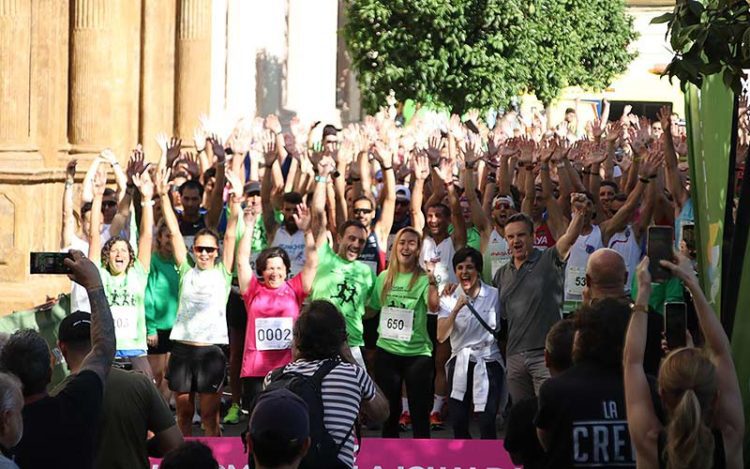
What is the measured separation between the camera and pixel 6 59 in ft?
59.4

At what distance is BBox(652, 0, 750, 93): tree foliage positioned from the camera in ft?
24.2

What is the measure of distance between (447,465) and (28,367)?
392cm

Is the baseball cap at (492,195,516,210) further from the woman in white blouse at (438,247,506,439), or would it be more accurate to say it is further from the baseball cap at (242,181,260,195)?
the baseball cap at (242,181,260,195)

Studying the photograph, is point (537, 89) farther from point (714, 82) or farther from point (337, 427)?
point (337, 427)

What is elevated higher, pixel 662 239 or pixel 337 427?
pixel 662 239

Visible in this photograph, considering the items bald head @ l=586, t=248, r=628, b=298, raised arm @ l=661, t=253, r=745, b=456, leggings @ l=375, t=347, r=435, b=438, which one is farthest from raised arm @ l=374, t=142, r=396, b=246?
raised arm @ l=661, t=253, r=745, b=456

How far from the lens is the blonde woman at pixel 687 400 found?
18.9ft

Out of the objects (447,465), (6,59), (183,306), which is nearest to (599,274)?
(447,465)

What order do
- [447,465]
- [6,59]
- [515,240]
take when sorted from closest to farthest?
1. [447,465]
2. [515,240]
3. [6,59]

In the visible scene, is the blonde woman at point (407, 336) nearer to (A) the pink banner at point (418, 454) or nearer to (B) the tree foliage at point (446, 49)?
(A) the pink banner at point (418, 454)

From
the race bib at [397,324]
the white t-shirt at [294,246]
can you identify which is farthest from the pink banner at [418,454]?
the white t-shirt at [294,246]

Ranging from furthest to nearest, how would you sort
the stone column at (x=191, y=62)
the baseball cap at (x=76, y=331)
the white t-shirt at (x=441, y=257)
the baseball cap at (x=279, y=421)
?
1. the stone column at (x=191, y=62)
2. the white t-shirt at (x=441, y=257)
3. the baseball cap at (x=76, y=331)
4. the baseball cap at (x=279, y=421)

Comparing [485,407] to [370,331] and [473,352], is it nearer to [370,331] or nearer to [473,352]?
[473,352]

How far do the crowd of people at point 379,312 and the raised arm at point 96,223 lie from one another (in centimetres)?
3
